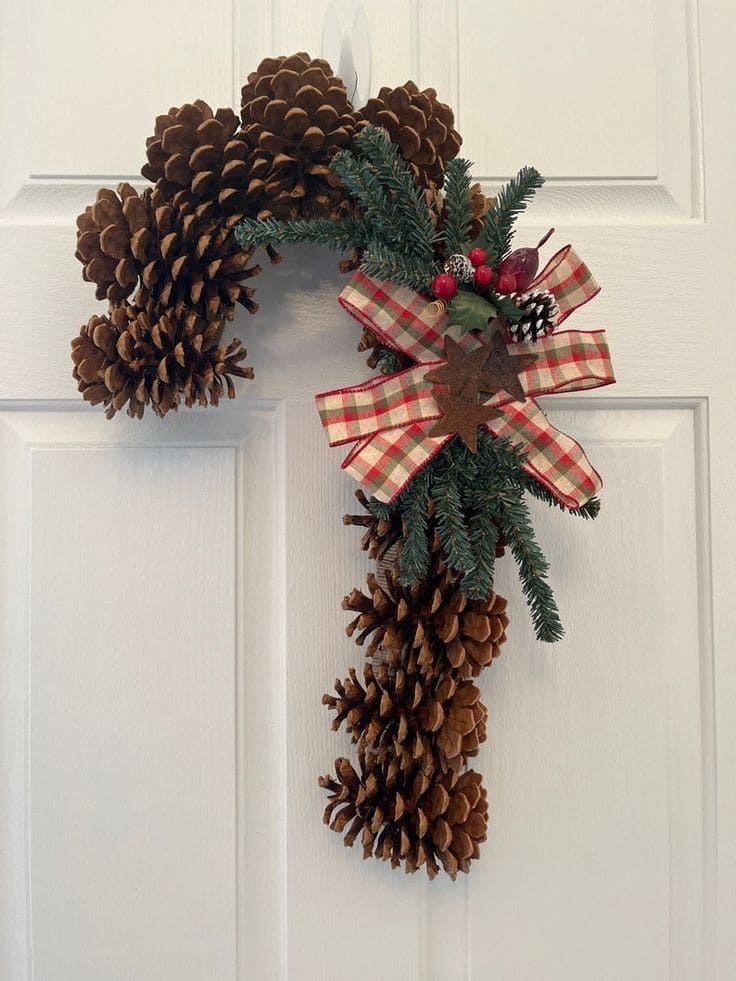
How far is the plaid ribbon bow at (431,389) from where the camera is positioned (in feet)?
1.67

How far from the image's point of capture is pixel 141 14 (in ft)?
1.97

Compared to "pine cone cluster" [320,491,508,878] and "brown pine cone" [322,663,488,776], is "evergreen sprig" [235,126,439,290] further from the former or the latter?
"brown pine cone" [322,663,488,776]

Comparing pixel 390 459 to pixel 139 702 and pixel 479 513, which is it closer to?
pixel 479 513

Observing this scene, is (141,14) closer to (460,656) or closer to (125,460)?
(125,460)

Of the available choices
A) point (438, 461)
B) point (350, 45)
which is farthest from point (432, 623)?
point (350, 45)

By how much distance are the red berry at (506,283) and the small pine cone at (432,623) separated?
18 cm

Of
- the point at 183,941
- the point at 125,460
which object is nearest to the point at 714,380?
the point at 125,460

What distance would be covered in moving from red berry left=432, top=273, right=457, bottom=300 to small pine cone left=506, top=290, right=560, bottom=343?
5 cm

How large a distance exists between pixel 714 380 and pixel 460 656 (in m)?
0.32

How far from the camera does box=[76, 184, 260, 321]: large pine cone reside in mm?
504

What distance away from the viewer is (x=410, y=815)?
1.77ft

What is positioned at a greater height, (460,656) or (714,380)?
(714,380)

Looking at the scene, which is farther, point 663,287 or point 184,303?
point 663,287

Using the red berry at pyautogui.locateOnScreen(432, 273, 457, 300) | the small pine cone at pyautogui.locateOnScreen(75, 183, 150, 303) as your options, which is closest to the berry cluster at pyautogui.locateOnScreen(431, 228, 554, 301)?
the red berry at pyautogui.locateOnScreen(432, 273, 457, 300)
